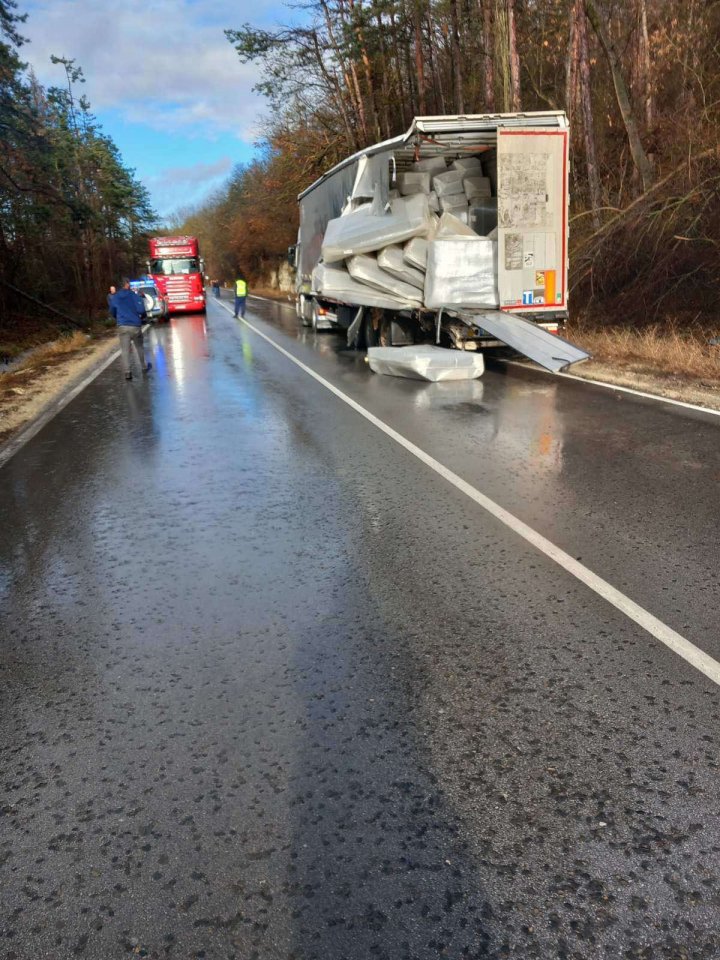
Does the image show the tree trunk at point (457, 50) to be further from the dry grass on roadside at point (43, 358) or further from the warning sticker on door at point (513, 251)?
the warning sticker on door at point (513, 251)

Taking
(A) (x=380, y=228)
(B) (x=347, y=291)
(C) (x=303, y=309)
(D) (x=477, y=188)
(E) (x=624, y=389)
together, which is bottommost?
(E) (x=624, y=389)

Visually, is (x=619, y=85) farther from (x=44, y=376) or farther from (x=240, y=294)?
(x=240, y=294)

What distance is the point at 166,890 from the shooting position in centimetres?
243

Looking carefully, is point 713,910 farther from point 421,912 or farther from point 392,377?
point 392,377

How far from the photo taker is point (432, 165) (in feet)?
47.7

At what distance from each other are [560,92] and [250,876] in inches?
1159

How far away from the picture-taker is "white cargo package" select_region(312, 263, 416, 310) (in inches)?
573

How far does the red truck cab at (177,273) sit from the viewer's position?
115 ft

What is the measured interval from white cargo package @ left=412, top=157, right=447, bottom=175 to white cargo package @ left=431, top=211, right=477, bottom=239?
1.40 m

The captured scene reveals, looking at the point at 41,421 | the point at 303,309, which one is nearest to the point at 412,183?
the point at 41,421

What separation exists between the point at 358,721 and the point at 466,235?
1161cm

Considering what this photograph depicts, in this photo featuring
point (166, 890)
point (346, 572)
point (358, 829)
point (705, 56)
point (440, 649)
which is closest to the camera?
point (166, 890)

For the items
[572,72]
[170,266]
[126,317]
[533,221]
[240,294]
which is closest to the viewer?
[533,221]

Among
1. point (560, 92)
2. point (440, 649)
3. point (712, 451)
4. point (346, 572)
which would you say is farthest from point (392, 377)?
point (560, 92)
